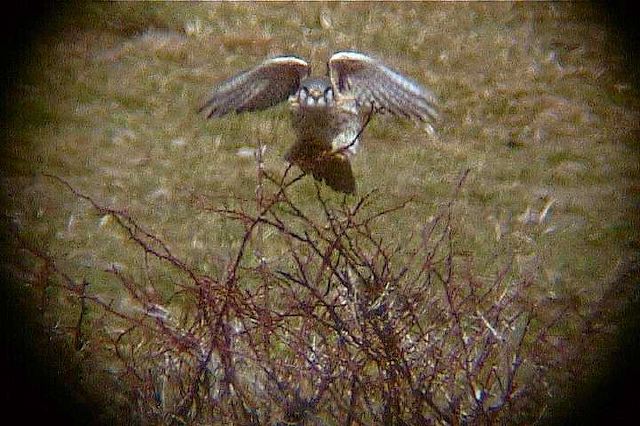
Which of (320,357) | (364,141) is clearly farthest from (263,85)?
(320,357)

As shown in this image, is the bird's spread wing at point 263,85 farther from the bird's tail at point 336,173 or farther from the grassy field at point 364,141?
the bird's tail at point 336,173

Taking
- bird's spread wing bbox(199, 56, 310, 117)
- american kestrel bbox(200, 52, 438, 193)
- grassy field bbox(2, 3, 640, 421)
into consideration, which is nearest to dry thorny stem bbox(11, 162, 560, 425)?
grassy field bbox(2, 3, 640, 421)

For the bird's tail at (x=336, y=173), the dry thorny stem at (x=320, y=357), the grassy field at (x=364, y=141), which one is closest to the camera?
the dry thorny stem at (x=320, y=357)

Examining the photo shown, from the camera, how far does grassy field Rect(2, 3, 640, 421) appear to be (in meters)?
4.19

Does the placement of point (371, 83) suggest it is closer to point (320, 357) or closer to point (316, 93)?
point (316, 93)

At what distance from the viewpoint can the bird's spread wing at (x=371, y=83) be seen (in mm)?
4199

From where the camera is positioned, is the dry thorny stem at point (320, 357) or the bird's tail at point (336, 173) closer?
the dry thorny stem at point (320, 357)

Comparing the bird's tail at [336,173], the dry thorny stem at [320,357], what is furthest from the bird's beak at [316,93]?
the dry thorny stem at [320,357]

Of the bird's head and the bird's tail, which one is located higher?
the bird's head

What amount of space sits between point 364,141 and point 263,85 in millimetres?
859

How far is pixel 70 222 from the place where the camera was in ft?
14.2

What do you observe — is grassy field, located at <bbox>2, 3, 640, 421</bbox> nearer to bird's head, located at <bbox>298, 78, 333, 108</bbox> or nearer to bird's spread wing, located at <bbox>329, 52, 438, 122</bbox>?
bird's head, located at <bbox>298, 78, 333, 108</bbox>

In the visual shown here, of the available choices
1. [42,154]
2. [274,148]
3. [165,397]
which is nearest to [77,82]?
[42,154]

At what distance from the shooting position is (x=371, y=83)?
423 centimetres
